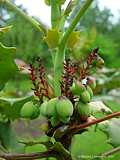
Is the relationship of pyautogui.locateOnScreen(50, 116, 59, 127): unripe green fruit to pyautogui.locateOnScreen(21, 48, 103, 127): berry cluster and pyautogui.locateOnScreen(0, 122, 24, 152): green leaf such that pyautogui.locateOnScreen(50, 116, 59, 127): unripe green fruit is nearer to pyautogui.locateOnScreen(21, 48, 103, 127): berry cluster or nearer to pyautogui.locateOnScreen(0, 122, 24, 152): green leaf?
pyautogui.locateOnScreen(21, 48, 103, 127): berry cluster

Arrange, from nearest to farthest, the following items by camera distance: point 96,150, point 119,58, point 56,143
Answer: point 56,143
point 96,150
point 119,58

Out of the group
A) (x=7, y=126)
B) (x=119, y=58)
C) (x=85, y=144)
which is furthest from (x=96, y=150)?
(x=119, y=58)

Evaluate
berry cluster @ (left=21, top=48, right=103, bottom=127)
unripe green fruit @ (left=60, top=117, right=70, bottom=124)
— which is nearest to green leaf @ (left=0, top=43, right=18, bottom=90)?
berry cluster @ (left=21, top=48, right=103, bottom=127)

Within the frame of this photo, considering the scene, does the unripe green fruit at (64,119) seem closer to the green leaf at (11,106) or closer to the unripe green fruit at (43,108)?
the unripe green fruit at (43,108)

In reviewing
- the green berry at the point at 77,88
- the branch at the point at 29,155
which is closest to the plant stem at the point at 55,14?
the green berry at the point at 77,88

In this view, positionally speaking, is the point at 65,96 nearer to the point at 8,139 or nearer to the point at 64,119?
the point at 64,119

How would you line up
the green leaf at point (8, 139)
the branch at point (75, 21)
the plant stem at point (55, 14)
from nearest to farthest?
the branch at point (75, 21) → the plant stem at point (55, 14) → the green leaf at point (8, 139)

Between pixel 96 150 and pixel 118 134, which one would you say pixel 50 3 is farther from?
pixel 96 150
